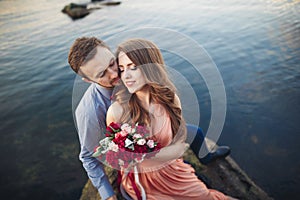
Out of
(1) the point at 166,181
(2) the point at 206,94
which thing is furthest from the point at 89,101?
(2) the point at 206,94

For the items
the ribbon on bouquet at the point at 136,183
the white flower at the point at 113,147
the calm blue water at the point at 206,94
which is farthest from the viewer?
the calm blue water at the point at 206,94

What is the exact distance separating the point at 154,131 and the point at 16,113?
5.89 meters

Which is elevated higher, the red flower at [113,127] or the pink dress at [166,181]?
the red flower at [113,127]

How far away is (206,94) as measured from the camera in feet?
19.2

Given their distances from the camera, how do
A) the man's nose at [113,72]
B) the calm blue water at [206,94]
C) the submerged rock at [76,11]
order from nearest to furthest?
the man's nose at [113,72], the calm blue water at [206,94], the submerged rock at [76,11]

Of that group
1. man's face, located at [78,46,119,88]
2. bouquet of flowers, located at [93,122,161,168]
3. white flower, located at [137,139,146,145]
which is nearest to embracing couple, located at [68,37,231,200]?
man's face, located at [78,46,119,88]

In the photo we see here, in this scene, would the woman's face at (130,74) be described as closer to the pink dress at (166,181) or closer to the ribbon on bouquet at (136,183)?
the pink dress at (166,181)

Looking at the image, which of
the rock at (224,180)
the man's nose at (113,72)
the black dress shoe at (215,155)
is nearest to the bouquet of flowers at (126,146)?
the man's nose at (113,72)

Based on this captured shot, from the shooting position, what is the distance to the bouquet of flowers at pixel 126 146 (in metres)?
1.98

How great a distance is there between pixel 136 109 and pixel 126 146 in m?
0.39

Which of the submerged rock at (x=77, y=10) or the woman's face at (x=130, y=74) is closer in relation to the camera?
the woman's face at (x=130, y=74)

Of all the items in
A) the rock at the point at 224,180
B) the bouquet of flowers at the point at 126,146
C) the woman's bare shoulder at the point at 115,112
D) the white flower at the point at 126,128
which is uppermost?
the woman's bare shoulder at the point at 115,112

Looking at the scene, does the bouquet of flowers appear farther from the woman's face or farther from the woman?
the woman's face

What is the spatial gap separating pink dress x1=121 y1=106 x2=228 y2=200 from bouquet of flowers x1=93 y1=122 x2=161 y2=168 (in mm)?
220
